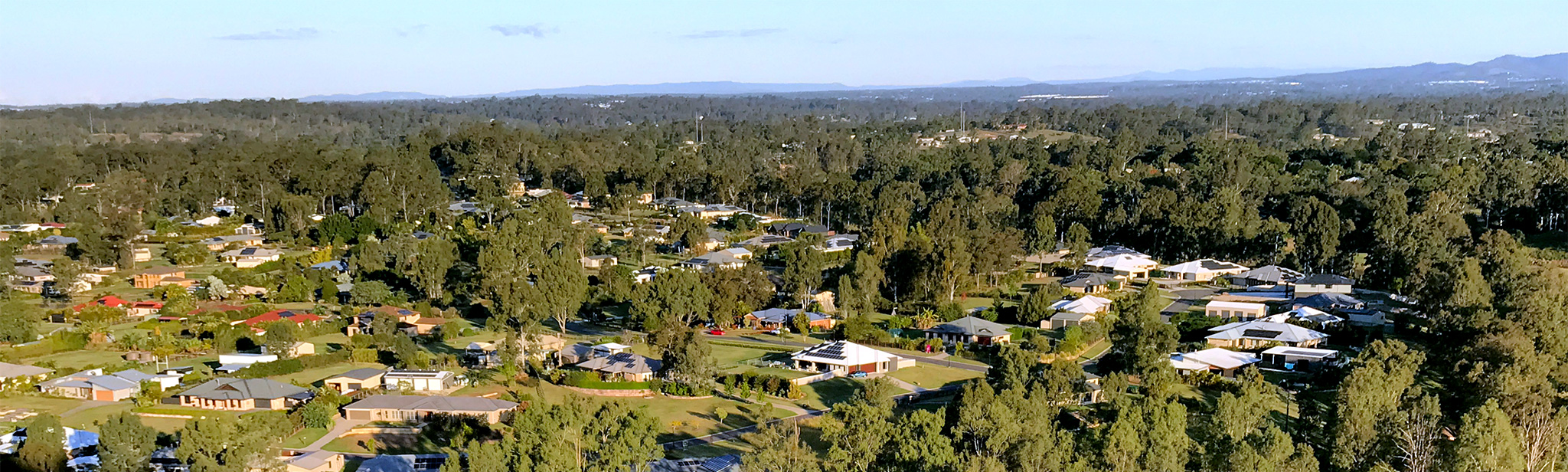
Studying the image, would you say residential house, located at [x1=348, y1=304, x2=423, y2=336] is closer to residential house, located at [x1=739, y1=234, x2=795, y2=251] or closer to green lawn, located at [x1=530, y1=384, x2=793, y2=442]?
green lawn, located at [x1=530, y1=384, x2=793, y2=442]

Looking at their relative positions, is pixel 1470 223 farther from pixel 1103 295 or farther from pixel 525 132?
Answer: pixel 525 132

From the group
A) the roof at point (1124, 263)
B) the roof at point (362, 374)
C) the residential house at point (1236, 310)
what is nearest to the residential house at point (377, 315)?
the roof at point (362, 374)

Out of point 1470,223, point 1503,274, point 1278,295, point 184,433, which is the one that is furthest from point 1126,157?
point 184,433

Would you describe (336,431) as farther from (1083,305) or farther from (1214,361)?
(1083,305)

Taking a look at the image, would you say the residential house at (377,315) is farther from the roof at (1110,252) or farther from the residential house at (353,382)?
the roof at (1110,252)

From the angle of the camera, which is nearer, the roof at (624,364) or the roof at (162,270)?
the roof at (624,364)

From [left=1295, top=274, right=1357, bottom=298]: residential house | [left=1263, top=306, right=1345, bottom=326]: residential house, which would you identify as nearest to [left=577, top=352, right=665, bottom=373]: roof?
[left=1263, top=306, right=1345, bottom=326]: residential house

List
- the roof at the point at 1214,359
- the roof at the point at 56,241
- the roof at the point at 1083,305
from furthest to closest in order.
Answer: the roof at the point at 56,241, the roof at the point at 1083,305, the roof at the point at 1214,359

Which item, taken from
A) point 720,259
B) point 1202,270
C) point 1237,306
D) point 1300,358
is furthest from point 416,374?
point 1202,270
